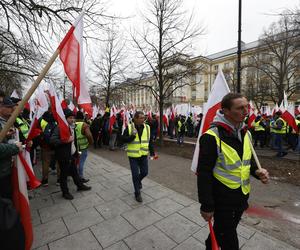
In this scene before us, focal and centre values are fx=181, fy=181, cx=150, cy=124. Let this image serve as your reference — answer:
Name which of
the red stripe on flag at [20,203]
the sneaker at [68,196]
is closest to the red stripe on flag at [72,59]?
the red stripe on flag at [20,203]

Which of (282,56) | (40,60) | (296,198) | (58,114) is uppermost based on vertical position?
(282,56)

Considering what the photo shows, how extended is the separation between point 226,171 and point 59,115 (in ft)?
10.5

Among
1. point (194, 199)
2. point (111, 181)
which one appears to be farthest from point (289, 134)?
point (111, 181)

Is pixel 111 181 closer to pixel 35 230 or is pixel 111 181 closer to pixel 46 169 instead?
pixel 46 169

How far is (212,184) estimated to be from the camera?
1852 mm

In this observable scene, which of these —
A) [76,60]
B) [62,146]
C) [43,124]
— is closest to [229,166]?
[76,60]

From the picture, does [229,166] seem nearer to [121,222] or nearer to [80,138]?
[121,222]

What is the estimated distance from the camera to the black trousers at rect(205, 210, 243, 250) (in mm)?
1805

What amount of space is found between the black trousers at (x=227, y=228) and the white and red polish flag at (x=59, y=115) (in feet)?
10.2

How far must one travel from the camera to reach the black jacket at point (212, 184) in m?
1.73

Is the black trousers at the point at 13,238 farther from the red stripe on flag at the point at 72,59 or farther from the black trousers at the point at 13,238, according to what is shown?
the red stripe on flag at the point at 72,59

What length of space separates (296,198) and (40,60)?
32.6ft

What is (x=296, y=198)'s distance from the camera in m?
4.18

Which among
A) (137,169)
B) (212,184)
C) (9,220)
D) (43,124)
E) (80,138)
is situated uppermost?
(43,124)
